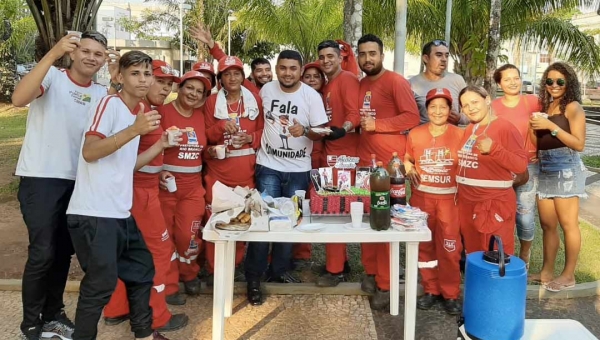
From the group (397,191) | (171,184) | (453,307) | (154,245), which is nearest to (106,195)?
(154,245)

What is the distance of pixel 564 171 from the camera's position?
455cm

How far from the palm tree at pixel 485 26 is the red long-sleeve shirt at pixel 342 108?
9191 mm

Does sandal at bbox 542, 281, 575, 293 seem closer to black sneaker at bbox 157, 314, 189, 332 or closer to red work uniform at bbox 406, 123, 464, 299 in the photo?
red work uniform at bbox 406, 123, 464, 299

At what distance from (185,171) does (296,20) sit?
1833 centimetres

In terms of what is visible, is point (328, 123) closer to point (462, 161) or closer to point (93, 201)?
point (462, 161)

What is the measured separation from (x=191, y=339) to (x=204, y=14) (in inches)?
1235

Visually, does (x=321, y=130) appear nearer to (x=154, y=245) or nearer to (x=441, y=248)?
(x=441, y=248)

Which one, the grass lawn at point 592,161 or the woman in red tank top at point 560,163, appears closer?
the woman in red tank top at point 560,163

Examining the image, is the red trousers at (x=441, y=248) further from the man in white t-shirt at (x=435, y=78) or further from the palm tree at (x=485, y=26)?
the palm tree at (x=485, y=26)

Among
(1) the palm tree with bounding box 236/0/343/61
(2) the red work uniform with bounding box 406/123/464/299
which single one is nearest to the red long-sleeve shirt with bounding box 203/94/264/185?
(2) the red work uniform with bounding box 406/123/464/299

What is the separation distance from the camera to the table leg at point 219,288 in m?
3.44

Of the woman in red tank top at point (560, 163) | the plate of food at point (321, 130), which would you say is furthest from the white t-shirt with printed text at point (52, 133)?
the woman in red tank top at point (560, 163)

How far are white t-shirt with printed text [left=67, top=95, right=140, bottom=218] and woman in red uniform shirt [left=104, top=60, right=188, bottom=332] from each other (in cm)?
62

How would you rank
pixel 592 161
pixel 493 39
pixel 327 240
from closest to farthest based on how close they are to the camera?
1. pixel 327 240
2. pixel 493 39
3. pixel 592 161
